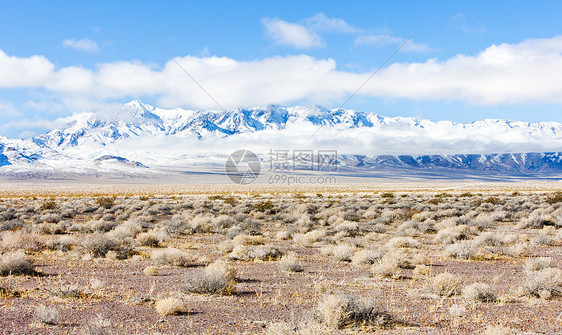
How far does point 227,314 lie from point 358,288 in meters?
3.67

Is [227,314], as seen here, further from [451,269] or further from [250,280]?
[451,269]

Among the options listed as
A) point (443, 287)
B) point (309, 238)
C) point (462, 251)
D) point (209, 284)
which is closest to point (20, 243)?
point (209, 284)

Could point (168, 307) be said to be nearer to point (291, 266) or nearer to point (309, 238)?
point (291, 266)

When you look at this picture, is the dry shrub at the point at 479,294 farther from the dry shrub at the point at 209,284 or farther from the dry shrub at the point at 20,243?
the dry shrub at the point at 20,243

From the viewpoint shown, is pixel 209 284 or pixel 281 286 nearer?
pixel 209 284

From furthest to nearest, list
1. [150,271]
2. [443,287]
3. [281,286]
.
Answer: [150,271] < [281,286] < [443,287]

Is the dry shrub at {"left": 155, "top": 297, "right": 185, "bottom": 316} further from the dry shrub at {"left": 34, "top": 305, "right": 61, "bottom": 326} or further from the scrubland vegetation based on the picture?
the dry shrub at {"left": 34, "top": 305, "right": 61, "bottom": 326}

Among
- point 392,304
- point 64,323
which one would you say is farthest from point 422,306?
point 64,323

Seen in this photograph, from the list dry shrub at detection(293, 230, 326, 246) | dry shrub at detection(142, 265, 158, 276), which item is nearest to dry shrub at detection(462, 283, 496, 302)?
dry shrub at detection(142, 265, 158, 276)

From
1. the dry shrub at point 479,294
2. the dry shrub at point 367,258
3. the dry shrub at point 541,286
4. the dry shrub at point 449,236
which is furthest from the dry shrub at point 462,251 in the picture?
the dry shrub at point 479,294

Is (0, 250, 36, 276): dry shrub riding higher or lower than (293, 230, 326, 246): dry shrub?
higher

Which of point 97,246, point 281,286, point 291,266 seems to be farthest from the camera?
point 97,246

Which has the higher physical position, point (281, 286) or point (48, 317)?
point (48, 317)

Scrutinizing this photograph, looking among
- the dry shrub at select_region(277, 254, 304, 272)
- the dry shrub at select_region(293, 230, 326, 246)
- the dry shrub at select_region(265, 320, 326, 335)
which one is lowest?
the dry shrub at select_region(293, 230, 326, 246)
